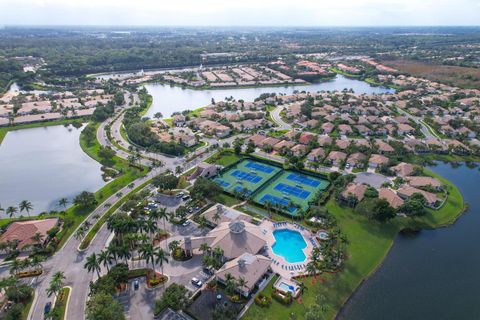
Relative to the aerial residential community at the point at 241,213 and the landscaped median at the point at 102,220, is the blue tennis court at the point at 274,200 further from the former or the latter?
the landscaped median at the point at 102,220

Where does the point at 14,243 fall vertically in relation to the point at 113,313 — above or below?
below

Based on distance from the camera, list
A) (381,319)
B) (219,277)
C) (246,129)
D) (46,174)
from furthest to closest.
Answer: (246,129) < (46,174) < (219,277) < (381,319)

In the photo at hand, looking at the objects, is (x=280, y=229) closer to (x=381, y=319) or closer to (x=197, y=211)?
(x=197, y=211)

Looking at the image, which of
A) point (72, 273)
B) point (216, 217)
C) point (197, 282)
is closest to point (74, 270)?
point (72, 273)

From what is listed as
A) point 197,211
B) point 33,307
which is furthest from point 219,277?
point 33,307

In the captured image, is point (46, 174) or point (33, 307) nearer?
point (33, 307)

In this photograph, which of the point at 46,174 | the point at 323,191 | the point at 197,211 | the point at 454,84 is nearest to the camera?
the point at 197,211

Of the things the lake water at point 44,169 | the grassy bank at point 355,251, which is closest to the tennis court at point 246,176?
the grassy bank at point 355,251
